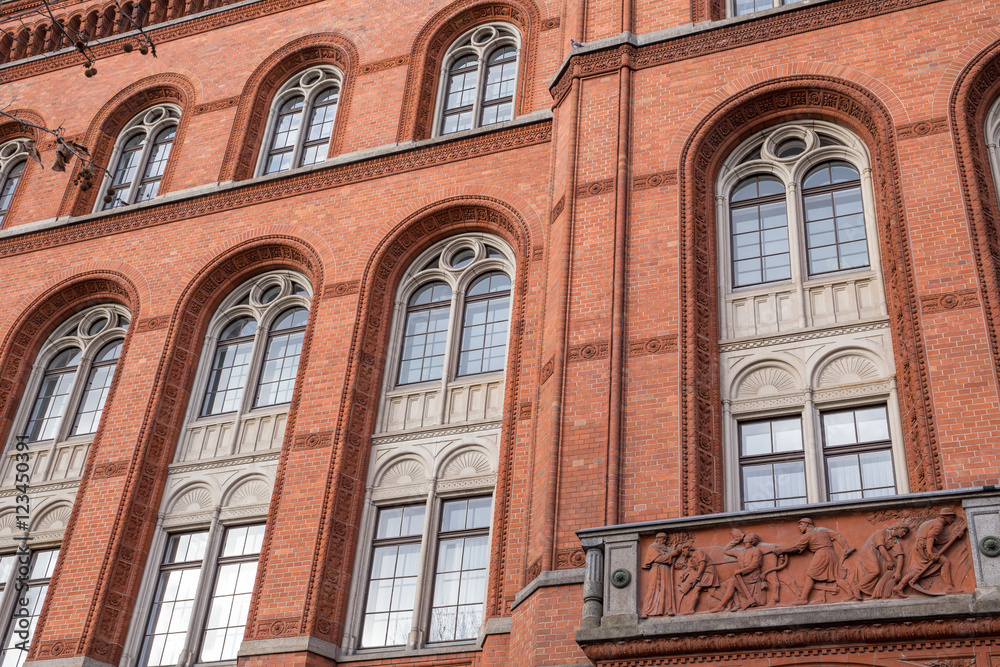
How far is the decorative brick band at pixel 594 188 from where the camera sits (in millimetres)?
14641

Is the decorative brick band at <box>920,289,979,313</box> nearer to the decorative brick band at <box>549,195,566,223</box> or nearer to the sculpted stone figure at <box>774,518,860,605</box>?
the sculpted stone figure at <box>774,518,860,605</box>

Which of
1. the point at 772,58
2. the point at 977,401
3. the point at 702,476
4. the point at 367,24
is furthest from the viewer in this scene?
the point at 367,24

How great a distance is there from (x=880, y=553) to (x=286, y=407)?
366 inches

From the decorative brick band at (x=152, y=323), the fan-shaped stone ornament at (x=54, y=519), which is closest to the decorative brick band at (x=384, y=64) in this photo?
the decorative brick band at (x=152, y=323)

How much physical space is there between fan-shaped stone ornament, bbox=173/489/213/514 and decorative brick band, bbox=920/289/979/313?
9.87m

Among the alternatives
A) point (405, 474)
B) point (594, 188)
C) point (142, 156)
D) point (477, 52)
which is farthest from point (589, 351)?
point (142, 156)

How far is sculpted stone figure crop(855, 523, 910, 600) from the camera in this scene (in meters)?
9.62

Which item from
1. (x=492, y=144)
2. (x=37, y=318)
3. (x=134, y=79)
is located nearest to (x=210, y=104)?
(x=134, y=79)

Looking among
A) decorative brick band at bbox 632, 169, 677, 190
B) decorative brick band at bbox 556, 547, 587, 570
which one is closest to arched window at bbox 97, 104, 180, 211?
decorative brick band at bbox 632, 169, 677, 190

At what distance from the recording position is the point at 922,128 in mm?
13695

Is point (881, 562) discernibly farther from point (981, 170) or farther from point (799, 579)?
point (981, 170)

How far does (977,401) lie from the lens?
1144 centimetres

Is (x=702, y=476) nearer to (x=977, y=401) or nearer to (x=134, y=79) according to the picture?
(x=977, y=401)

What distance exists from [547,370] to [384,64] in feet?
27.6
